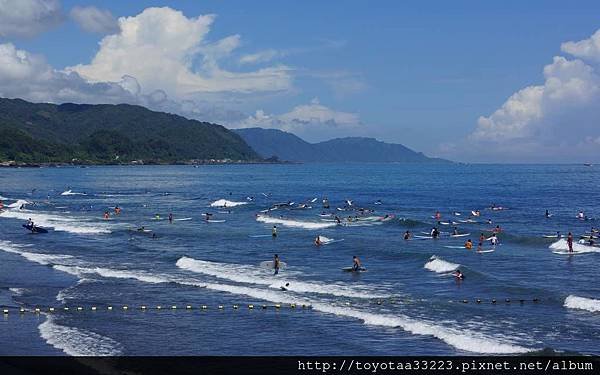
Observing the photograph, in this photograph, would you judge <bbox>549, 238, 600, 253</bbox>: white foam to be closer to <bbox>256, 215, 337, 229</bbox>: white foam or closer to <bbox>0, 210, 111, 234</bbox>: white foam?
<bbox>256, 215, 337, 229</bbox>: white foam

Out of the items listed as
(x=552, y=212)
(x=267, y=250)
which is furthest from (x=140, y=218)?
(x=552, y=212)

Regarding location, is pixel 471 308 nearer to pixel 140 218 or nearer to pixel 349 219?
pixel 349 219

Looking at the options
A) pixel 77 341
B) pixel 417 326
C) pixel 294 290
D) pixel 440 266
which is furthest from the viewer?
pixel 440 266

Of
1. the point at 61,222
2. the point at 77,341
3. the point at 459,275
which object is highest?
the point at 61,222

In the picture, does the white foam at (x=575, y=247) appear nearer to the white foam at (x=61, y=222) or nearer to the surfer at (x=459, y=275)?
the surfer at (x=459, y=275)

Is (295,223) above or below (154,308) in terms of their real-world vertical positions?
above

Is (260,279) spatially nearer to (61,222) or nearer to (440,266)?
(440,266)

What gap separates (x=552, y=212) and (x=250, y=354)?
7322 centimetres

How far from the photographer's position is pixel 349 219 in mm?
78438

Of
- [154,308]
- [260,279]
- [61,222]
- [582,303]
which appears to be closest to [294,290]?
[260,279]

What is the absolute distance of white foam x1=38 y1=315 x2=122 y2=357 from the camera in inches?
998

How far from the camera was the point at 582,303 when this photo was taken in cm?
3344

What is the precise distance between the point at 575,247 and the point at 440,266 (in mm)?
16567

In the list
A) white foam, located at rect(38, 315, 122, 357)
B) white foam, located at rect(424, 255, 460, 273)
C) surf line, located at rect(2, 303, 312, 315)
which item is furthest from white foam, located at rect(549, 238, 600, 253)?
white foam, located at rect(38, 315, 122, 357)
